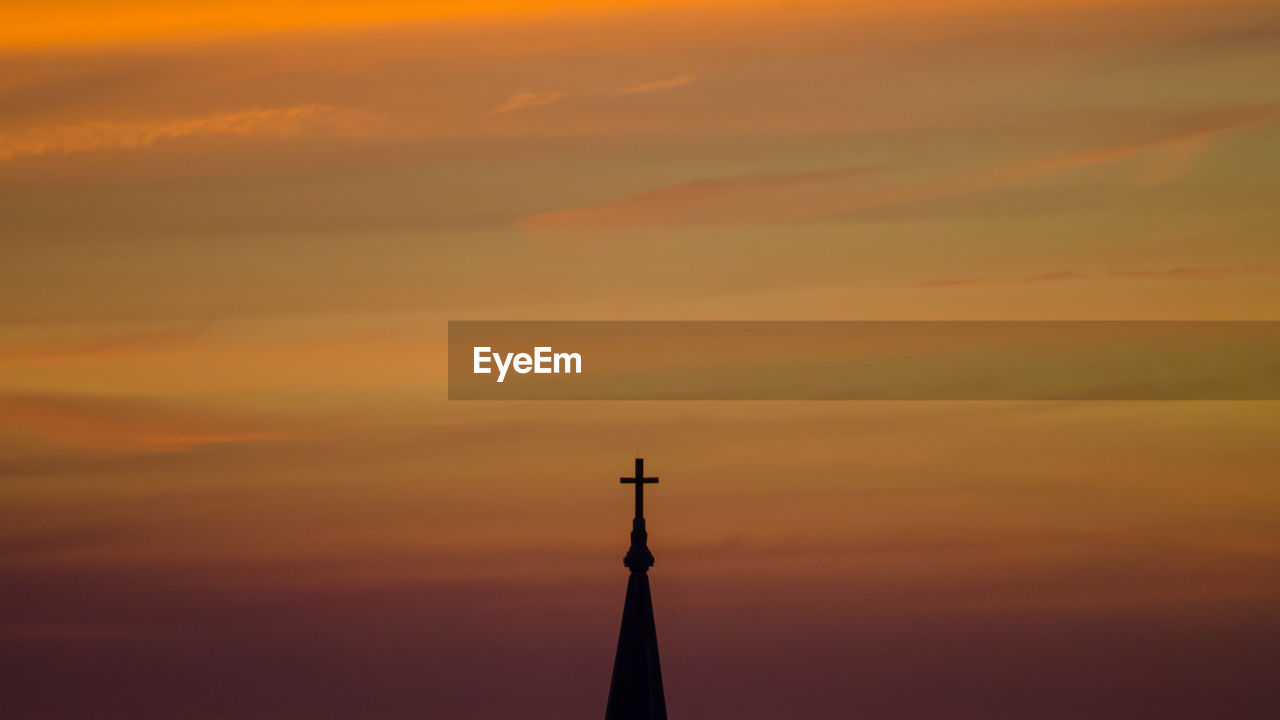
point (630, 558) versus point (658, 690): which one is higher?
point (630, 558)

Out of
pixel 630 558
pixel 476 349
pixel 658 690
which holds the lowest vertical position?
pixel 658 690

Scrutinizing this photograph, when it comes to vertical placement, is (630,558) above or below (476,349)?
below

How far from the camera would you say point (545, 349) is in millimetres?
44969

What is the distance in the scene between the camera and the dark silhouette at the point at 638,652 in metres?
40.3

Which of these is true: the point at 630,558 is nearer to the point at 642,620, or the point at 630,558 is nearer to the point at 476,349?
the point at 642,620

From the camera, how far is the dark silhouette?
40344 mm

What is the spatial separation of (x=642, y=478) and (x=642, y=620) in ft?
9.14

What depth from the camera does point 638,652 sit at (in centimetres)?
4053

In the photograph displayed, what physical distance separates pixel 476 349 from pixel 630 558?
21.7ft

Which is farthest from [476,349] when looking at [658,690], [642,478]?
[658,690]

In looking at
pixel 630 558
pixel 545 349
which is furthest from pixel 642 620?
pixel 545 349

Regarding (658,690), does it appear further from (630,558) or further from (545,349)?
(545,349)

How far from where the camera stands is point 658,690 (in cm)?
4053

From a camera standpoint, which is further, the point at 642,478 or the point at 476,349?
the point at 476,349
